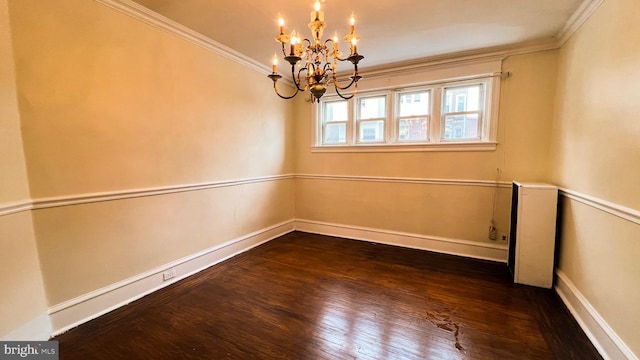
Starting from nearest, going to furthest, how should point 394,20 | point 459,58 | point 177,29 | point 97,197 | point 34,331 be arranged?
point 34,331, point 97,197, point 394,20, point 177,29, point 459,58

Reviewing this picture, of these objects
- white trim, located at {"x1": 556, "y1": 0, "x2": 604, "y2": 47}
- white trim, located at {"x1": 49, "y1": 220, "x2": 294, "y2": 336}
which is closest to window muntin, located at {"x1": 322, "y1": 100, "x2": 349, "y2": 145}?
white trim, located at {"x1": 49, "y1": 220, "x2": 294, "y2": 336}

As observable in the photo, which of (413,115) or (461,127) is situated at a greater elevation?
(413,115)

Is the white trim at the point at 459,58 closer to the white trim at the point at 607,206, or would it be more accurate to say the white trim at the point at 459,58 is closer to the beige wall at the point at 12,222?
the white trim at the point at 607,206

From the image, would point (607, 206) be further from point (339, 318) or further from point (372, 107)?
point (372, 107)

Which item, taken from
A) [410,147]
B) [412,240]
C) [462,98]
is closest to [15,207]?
[410,147]

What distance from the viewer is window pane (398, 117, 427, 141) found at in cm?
366

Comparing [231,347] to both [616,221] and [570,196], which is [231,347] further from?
[570,196]

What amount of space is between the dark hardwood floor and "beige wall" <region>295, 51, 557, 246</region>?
740 millimetres

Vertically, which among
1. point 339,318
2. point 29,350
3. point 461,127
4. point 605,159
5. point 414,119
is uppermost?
point 414,119

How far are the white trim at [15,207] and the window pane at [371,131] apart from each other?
3.71 meters

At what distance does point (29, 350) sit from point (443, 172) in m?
4.30

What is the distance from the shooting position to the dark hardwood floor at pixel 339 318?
175 centimetres

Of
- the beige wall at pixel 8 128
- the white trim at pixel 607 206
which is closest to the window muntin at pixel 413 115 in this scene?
the white trim at pixel 607 206

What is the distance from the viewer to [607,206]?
5.82 feet
